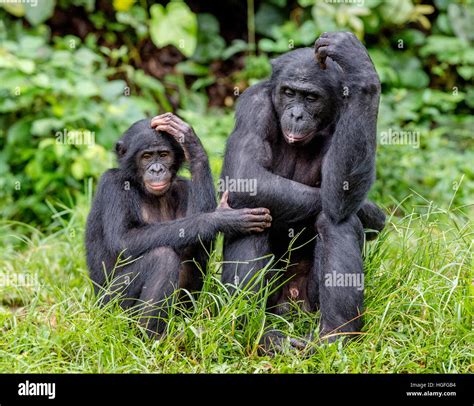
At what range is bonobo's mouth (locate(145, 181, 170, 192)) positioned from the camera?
7.09m

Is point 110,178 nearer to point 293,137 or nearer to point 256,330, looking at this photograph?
point 293,137

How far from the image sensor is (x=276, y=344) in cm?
669

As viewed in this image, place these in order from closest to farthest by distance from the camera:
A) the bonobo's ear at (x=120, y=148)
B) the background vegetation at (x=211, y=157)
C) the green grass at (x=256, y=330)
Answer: the green grass at (x=256, y=330) < the background vegetation at (x=211, y=157) < the bonobo's ear at (x=120, y=148)

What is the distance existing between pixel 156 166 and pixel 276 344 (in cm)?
178

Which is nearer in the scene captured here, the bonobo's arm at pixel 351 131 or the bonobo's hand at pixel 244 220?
the bonobo's arm at pixel 351 131

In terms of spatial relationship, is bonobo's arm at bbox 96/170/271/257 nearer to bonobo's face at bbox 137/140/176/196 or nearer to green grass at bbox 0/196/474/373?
bonobo's face at bbox 137/140/176/196

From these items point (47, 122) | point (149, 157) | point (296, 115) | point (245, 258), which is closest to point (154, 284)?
point (245, 258)

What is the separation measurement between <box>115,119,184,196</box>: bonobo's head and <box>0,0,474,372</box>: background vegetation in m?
0.94

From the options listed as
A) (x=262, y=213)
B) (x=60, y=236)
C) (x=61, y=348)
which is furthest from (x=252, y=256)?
(x=60, y=236)

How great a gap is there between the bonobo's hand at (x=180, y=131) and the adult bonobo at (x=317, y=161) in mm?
299

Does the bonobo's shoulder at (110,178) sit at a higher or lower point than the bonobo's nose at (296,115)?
lower

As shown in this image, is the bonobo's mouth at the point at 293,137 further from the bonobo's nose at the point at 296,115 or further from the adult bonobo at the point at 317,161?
the bonobo's nose at the point at 296,115

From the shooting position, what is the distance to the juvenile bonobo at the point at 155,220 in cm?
680

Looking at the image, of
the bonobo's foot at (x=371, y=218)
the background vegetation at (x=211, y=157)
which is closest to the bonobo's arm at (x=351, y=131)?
the bonobo's foot at (x=371, y=218)
